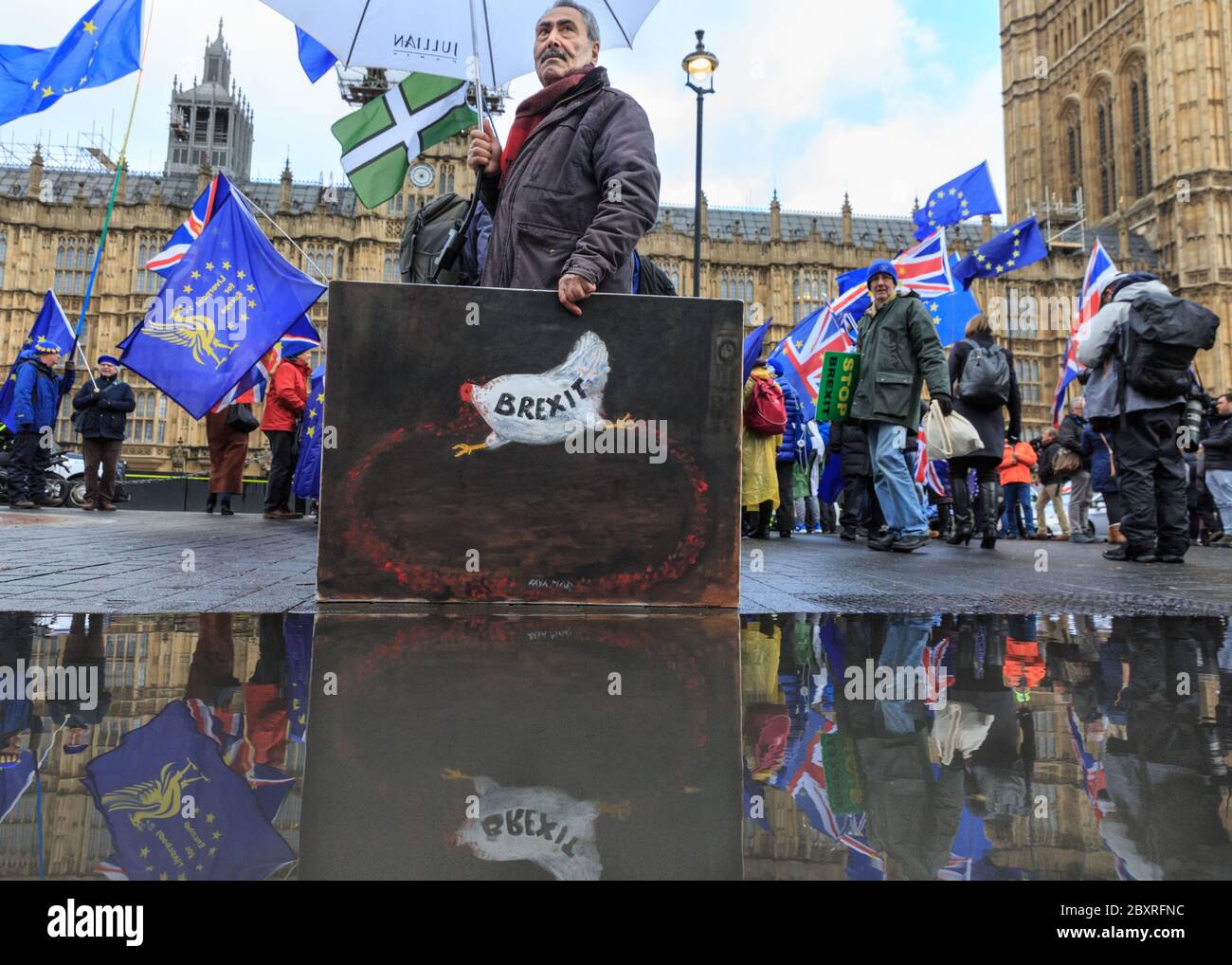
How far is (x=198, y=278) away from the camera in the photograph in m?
7.49

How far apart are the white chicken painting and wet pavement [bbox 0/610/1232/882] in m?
0.71

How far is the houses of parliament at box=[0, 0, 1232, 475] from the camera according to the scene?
35.4 m

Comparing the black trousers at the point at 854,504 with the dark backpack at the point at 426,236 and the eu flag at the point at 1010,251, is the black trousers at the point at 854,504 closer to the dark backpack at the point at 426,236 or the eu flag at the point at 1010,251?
the dark backpack at the point at 426,236

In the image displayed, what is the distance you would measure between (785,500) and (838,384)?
2605 mm

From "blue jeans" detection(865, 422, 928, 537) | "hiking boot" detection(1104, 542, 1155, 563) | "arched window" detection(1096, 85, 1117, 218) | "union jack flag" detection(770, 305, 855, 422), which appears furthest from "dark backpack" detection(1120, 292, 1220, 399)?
"arched window" detection(1096, 85, 1117, 218)

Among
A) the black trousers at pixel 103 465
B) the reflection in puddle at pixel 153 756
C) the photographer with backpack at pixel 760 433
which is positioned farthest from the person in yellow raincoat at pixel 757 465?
the black trousers at pixel 103 465

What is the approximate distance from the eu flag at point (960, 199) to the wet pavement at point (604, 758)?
11774mm

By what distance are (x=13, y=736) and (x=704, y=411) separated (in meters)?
1.86

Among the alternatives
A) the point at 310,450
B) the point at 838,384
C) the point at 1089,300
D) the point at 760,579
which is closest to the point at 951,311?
the point at 1089,300

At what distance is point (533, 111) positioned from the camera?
303cm

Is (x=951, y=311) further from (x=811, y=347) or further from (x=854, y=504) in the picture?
(x=854, y=504)

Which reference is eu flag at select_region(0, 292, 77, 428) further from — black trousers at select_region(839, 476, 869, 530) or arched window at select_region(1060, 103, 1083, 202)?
arched window at select_region(1060, 103, 1083, 202)
